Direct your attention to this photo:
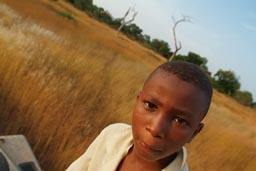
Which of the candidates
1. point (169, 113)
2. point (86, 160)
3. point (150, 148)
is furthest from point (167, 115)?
point (86, 160)

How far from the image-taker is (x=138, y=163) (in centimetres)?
129

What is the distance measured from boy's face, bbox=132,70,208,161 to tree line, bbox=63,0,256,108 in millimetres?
51329

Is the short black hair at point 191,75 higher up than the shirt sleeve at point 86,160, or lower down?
higher up

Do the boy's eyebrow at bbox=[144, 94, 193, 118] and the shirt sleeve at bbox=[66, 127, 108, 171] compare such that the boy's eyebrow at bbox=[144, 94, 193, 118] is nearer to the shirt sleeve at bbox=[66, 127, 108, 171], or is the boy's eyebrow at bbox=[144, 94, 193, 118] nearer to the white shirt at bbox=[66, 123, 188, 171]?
the white shirt at bbox=[66, 123, 188, 171]

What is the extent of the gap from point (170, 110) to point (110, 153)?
14.4 inches

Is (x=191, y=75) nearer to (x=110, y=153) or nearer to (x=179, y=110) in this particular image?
(x=179, y=110)

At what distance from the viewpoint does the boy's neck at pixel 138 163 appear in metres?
1.26

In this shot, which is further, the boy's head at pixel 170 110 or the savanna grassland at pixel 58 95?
the savanna grassland at pixel 58 95

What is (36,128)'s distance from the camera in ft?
10.9

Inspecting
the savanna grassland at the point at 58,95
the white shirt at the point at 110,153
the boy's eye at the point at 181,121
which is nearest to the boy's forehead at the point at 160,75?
the boy's eye at the point at 181,121

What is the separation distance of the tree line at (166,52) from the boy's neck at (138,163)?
51.2 m

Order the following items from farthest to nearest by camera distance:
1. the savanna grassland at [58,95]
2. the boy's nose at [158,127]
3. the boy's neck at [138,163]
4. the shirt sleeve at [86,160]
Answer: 1. the savanna grassland at [58,95]
2. the shirt sleeve at [86,160]
3. the boy's neck at [138,163]
4. the boy's nose at [158,127]

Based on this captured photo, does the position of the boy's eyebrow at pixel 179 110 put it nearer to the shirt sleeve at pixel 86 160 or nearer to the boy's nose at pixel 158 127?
the boy's nose at pixel 158 127

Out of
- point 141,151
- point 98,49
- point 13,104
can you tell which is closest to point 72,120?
point 13,104
